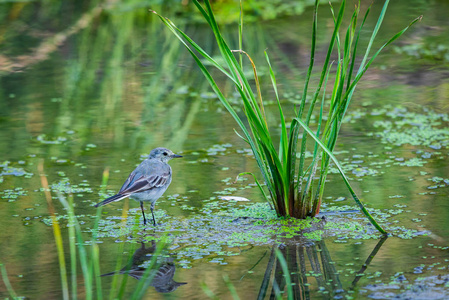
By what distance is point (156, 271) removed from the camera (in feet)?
14.4

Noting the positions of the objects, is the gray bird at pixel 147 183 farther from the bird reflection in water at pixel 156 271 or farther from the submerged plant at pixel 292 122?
the submerged plant at pixel 292 122

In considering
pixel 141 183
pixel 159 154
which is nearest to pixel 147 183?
pixel 141 183

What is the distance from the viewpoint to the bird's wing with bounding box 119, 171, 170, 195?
16.8 ft

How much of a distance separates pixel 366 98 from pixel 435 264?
4.57 m

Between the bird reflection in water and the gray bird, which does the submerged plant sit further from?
the bird reflection in water

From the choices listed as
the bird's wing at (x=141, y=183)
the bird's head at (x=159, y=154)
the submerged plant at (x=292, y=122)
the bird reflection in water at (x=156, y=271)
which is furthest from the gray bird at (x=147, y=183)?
the submerged plant at (x=292, y=122)

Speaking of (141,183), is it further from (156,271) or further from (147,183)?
(156,271)

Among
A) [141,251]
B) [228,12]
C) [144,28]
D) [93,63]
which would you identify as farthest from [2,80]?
[141,251]

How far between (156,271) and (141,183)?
0.96m

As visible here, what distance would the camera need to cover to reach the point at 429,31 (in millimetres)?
11727

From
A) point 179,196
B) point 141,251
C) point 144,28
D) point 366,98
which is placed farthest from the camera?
point 144,28

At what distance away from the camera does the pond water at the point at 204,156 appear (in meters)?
4.34

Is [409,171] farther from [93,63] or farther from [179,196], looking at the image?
[93,63]

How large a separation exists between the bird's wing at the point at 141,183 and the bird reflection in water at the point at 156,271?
47 centimetres
